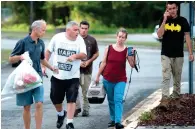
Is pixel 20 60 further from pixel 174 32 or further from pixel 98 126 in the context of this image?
pixel 174 32

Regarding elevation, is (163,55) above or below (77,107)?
above

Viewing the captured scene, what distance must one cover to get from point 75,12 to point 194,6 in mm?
53244

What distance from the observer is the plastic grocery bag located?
887 cm

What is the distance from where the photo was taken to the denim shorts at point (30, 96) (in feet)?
29.8

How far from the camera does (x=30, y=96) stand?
916 centimetres

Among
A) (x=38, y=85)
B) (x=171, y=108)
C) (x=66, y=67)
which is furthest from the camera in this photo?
(x=171, y=108)

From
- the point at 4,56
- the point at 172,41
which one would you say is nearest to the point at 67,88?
the point at 172,41

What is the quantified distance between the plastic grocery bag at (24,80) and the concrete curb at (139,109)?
1.69 metres

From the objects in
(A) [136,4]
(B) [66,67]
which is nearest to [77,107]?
(B) [66,67]

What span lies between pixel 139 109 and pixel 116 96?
77.3 inches

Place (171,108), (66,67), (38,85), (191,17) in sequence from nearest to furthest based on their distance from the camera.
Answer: (38,85), (66,67), (171,108), (191,17)

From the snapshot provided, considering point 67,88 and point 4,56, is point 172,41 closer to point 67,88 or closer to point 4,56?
point 67,88

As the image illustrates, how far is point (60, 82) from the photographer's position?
32.6ft

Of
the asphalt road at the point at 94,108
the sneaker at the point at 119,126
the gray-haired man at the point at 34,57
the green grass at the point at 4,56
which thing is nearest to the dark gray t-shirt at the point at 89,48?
the asphalt road at the point at 94,108
